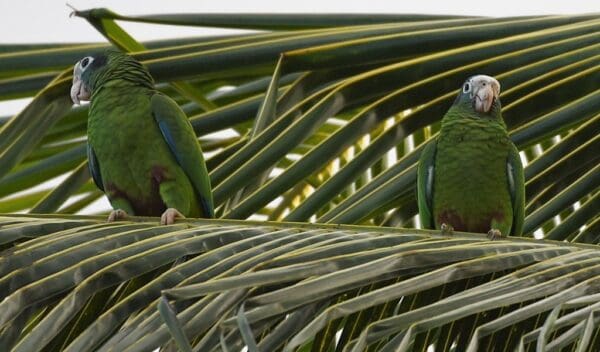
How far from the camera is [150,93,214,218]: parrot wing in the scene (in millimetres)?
3301

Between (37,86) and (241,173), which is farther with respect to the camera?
(37,86)

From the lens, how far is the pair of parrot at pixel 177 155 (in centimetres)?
331

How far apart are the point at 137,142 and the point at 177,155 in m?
0.12

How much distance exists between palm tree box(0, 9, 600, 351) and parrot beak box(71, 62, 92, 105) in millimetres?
45

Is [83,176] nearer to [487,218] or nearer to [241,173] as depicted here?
[241,173]

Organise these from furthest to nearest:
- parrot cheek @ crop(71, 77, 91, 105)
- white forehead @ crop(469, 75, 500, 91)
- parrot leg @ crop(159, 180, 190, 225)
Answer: parrot leg @ crop(159, 180, 190, 225) < parrot cheek @ crop(71, 77, 91, 105) < white forehead @ crop(469, 75, 500, 91)

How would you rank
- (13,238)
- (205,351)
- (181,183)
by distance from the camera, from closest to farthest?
(205,351) → (13,238) → (181,183)

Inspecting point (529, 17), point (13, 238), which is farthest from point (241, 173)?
point (529, 17)

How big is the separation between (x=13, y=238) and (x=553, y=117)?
124 cm

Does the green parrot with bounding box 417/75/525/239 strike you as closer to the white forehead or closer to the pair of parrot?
the pair of parrot

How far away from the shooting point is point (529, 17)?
10.2ft

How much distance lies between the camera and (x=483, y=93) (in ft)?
10.2

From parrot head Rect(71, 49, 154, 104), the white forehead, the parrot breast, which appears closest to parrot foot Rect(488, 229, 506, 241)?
the white forehead

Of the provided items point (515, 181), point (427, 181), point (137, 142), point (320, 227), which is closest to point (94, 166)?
point (137, 142)
